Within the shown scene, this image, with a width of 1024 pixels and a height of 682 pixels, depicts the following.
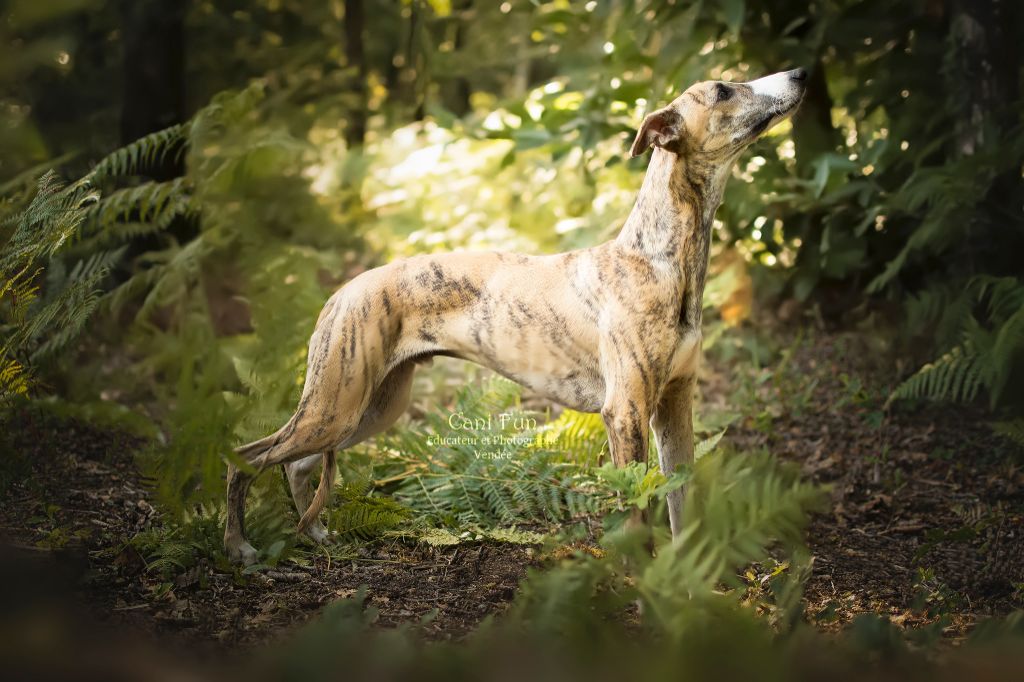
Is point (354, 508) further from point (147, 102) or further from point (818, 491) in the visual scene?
point (147, 102)

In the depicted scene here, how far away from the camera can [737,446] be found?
19.8 ft

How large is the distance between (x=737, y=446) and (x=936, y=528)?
4.90 ft

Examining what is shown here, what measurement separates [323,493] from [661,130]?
2395 mm

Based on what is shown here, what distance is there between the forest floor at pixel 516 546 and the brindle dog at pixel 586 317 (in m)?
0.51

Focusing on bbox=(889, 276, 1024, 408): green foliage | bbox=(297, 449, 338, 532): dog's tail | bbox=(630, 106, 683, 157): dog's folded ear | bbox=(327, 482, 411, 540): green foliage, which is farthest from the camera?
bbox=(889, 276, 1024, 408): green foliage

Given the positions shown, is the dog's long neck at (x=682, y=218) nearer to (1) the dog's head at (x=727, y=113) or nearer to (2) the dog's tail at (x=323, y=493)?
(1) the dog's head at (x=727, y=113)

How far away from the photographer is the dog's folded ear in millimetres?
3816

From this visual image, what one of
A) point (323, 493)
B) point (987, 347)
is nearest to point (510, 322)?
point (323, 493)

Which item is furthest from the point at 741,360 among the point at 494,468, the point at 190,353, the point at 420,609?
the point at 190,353

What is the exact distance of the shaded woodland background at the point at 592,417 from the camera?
314 cm

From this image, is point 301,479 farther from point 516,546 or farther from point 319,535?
point 516,546

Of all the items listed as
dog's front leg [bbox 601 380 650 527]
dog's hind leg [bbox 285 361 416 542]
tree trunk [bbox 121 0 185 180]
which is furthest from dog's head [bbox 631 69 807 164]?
tree trunk [bbox 121 0 185 180]

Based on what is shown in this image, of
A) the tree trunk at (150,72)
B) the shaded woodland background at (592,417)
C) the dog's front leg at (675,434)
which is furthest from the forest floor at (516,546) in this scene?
the tree trunk at (150,72)

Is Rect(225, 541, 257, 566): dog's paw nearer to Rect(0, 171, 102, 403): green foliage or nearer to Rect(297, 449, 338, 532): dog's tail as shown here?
Rect(297, 449, 338, 532): dog's tail
